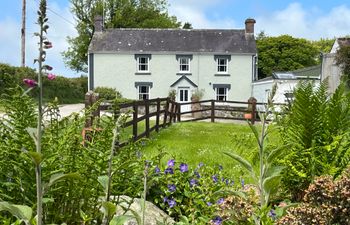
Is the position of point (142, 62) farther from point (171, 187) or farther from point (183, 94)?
point (171, 187)

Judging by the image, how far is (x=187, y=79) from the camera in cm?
4028

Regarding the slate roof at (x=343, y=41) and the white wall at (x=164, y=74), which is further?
the white wall at (x=164, y=74)

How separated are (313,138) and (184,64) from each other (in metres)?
37.6

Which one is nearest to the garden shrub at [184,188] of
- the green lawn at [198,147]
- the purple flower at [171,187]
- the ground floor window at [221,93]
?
the purple flower at [171,187]

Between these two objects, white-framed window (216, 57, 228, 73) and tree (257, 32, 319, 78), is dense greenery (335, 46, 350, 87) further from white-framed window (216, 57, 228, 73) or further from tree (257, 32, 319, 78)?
tree (257, 32, 319, 78)

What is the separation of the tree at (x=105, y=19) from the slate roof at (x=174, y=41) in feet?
42.5

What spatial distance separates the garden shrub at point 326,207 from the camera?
191cm

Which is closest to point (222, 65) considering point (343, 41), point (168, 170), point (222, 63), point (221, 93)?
point (222, 63)

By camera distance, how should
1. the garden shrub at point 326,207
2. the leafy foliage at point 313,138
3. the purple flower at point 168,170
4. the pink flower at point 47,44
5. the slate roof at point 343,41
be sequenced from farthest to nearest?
the slate roof at point 343,41 < the purple flower at point 168,170 < the leafy foliage at point 313,138 < the garden shrub at point 326,207 < the pink flower at point 47,44

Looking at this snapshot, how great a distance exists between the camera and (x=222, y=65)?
40906 millimetres

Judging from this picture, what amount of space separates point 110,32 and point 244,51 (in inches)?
490

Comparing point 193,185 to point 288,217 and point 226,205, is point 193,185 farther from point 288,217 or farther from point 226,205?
point 288,217

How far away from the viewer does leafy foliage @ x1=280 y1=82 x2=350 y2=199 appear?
345cm

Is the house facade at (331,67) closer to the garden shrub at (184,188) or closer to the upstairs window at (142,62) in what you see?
the upstairs window at (142,62)
